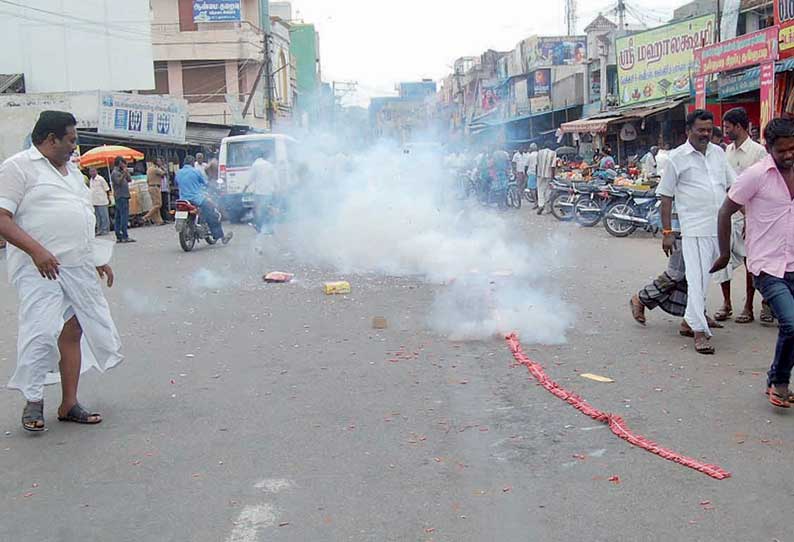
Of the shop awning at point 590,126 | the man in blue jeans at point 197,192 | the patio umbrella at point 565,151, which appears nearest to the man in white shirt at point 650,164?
the shop awning at point 590,126

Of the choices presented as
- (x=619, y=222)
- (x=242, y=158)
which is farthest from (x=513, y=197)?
(x=619, y=222)

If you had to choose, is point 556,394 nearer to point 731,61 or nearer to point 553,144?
point 731,61

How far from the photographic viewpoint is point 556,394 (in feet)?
18.7

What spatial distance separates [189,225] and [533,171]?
38.7 feet

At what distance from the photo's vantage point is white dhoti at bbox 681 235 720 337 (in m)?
6.78

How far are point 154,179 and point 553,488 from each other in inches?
865

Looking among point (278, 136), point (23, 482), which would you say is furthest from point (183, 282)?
point (278, 136)

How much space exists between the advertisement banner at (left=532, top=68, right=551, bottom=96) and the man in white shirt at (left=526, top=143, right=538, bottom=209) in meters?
16.0

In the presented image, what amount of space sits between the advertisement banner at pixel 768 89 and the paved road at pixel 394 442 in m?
9.49

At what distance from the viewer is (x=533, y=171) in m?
24.7

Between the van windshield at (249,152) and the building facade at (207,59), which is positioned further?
the building facade at (207,59)

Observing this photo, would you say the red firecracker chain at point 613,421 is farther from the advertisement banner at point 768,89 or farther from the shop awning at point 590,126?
the shop awning at point 590,126

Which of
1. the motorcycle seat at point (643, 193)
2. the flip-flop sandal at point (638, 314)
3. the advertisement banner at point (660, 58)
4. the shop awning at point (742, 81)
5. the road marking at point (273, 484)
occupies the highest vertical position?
the advertisement banner at point (660, 58)

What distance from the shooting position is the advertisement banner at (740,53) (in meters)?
16.3
